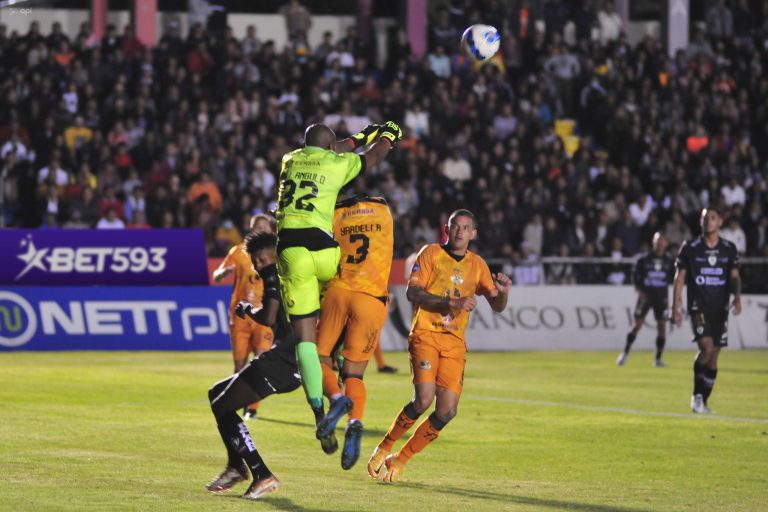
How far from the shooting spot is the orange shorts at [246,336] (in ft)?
57.1

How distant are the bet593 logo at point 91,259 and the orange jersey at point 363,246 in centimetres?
1534

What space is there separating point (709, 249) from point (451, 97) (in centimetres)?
1634

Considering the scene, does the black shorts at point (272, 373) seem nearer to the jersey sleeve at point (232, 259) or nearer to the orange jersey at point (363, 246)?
the orange jersey at point (363, 246)

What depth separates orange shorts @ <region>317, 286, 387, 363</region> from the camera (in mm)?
11695

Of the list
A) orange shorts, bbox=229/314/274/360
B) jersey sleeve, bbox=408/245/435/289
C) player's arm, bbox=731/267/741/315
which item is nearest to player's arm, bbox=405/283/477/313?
jersey sleeve, bbox=408/245/435/289

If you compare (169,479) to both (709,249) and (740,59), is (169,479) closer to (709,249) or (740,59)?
(709,249)

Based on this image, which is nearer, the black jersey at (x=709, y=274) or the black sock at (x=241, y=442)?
the black sock at (x=241, y=442)

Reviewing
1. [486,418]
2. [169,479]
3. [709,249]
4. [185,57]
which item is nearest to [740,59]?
[185,57]

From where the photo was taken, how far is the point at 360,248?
11.8 meters

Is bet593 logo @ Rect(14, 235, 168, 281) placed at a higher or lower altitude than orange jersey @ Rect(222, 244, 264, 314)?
lower

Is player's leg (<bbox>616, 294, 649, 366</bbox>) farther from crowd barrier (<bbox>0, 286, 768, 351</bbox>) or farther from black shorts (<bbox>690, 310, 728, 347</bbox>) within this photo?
black shorts (<bbox>690, 310, 728, 347</bbox>)

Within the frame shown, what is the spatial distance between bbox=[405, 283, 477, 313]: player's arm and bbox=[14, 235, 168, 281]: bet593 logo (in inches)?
621

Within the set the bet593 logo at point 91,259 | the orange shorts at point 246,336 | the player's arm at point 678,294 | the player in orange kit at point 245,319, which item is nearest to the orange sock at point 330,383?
the player in orange kit at point 245,319

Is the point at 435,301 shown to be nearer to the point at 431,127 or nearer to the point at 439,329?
the point at 439,329
